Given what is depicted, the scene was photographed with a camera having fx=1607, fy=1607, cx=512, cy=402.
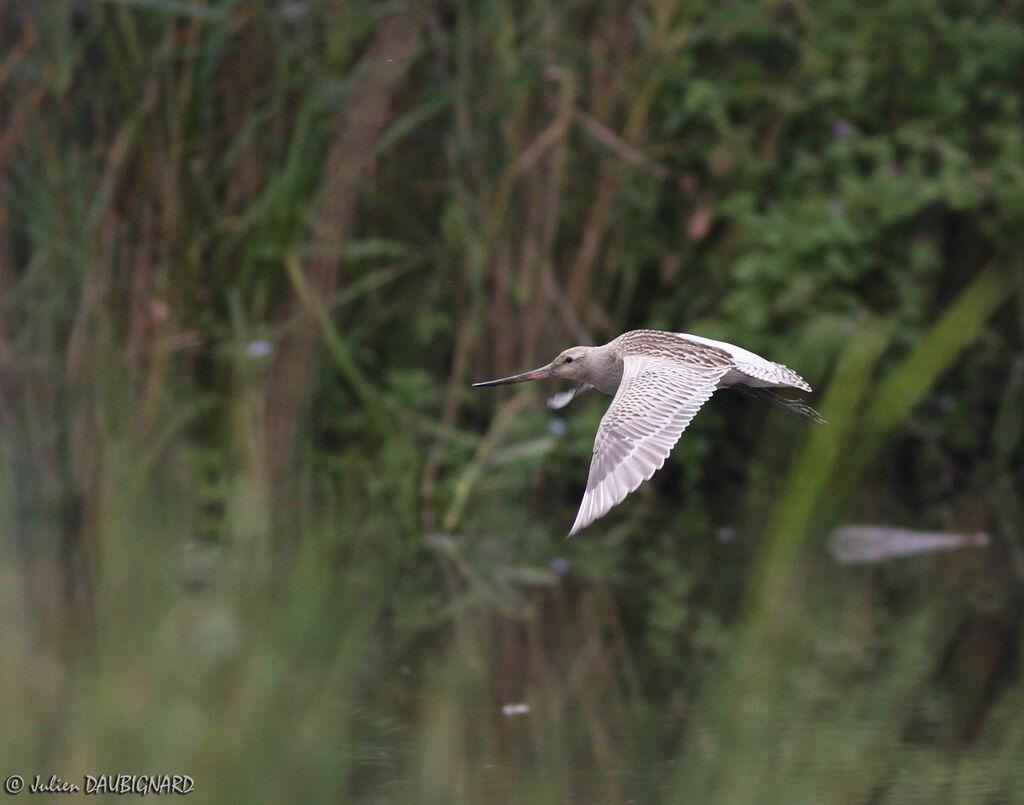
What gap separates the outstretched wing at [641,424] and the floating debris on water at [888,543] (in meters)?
2.56

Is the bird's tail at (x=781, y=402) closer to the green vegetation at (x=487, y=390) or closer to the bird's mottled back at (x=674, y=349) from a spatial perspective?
the bird's mottled back at (x=674, y=349)

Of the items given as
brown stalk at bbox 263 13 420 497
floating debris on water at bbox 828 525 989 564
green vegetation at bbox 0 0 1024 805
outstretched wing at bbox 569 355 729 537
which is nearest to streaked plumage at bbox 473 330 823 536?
outstretched wing at bbox 569 355 729 537

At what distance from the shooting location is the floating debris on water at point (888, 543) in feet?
17.1

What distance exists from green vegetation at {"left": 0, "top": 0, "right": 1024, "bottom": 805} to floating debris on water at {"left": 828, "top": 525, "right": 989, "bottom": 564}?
76 mm

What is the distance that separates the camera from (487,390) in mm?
5664

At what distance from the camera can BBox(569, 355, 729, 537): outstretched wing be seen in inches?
95.7

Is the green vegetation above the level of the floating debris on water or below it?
above

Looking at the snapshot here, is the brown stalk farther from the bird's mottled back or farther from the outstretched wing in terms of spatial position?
the outstretched wing

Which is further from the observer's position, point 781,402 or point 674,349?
point 781,402

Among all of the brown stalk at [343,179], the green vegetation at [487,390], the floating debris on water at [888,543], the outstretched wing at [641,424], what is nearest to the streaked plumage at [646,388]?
the outstretched wing at [641,424]

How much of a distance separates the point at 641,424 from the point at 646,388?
0.14 metres

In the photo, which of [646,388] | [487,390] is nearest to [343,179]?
[487,390]

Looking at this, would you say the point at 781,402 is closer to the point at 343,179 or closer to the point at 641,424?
the point at 641,424

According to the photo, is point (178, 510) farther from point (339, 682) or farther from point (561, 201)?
point (561, 201)
